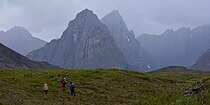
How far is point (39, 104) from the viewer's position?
1534 inches

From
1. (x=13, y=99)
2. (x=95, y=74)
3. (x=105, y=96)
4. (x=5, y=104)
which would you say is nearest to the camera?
(x=5, y=104)

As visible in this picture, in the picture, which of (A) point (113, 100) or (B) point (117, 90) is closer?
(A) point (113, 100)

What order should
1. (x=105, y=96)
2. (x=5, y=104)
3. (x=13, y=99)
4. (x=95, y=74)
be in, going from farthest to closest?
(x=95, y=74) < (x=105, y=96) < (x=13, y=99) < (x=5, y=104)

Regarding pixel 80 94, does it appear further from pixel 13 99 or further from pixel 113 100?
pixel 13 99

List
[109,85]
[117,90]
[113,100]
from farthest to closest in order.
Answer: [109,85] → [117,90] → [113,100]

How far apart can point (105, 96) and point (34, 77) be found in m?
20.4

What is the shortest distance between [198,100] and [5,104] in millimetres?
21730

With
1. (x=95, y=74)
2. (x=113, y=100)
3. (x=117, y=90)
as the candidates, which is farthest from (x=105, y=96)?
(x=95, y=74)

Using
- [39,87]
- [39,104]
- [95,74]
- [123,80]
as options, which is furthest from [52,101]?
[95,74]

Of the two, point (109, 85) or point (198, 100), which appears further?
point (109, 85)

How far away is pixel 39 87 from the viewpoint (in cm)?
5422

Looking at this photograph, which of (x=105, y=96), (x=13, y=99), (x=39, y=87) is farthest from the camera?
(x=39, y=87)

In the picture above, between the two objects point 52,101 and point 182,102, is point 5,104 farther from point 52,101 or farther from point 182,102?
point 182,102

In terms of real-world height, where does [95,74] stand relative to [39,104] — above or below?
above
